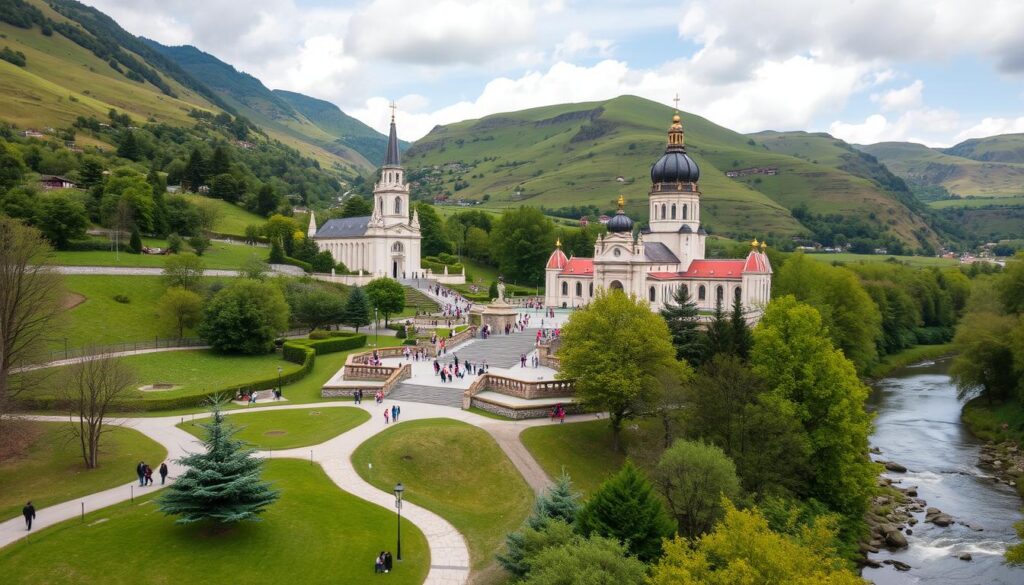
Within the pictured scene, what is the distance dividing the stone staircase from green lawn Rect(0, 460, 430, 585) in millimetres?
14848

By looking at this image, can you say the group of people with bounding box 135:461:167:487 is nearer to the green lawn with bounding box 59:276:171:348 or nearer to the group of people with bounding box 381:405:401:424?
the group of people with bounding box 381:405:401:424

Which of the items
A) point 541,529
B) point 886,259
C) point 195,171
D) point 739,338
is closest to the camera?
point 541,529

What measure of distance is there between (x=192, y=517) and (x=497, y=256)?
265ft

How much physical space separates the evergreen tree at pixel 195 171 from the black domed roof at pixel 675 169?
237 ft

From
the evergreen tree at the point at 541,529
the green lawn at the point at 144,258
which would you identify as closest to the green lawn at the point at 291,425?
the evergreen tree at the point at 541,529

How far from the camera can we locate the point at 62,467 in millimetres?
29469

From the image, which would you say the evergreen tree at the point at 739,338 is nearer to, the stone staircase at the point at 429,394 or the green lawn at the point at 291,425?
the stone staircase at the point at 429,394

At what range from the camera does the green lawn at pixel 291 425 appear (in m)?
33.3

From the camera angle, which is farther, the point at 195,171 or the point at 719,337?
the point at 195,171

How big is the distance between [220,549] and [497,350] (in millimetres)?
32112

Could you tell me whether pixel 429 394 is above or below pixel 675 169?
below

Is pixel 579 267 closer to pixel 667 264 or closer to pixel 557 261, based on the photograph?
pixel 557 261

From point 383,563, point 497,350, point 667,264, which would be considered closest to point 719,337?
point 497,350

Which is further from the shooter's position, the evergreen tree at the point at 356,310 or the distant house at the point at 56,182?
the distant house at the point at 56,182
